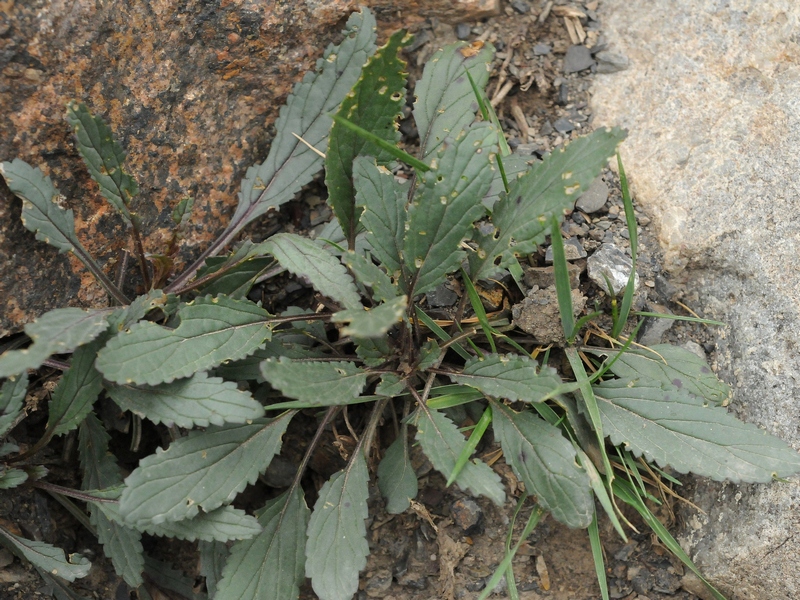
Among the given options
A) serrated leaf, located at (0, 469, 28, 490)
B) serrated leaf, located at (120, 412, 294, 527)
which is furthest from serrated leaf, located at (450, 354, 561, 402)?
serrated leaf, located at (0, 469, 28, 490)

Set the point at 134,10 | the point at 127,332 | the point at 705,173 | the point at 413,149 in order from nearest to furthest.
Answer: the point at 127,332, the point at 134,10, the point at 705,173, the point at 413,149

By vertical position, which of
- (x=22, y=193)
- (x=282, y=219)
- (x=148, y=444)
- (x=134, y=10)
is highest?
(x=134, y=10)

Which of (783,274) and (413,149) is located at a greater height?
(413,149)

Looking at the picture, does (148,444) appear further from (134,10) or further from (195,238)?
(134,10)

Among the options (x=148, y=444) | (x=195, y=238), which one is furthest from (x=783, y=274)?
(x=148, y=444)

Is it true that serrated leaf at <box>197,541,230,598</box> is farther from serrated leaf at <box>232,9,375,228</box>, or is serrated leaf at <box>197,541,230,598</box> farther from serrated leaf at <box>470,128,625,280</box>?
serrated leaf at <box>470,128,625,280</box>

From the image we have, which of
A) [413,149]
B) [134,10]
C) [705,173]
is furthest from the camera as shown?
[413,149]

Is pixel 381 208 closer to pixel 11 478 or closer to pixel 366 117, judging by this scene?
pixel 366 117
